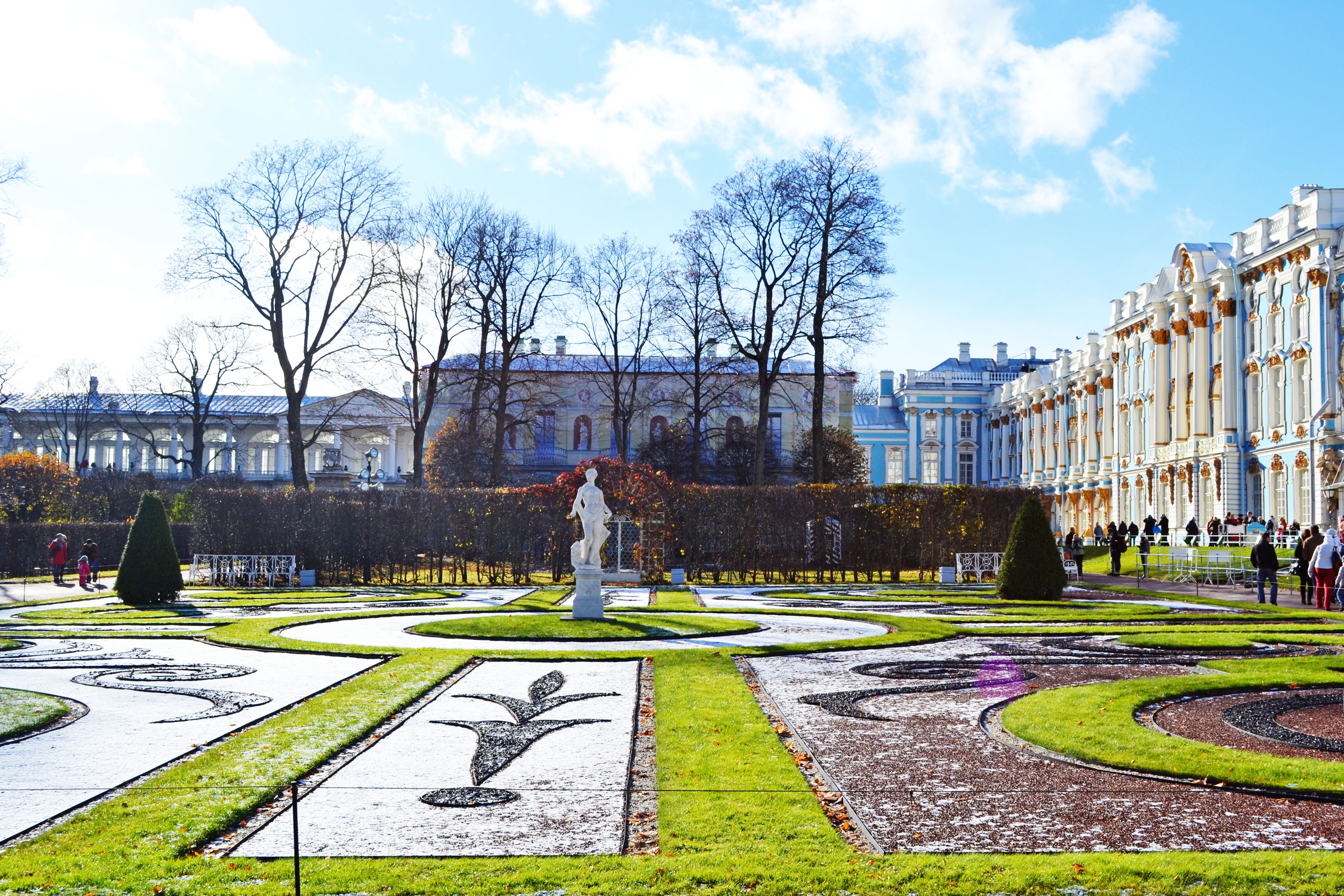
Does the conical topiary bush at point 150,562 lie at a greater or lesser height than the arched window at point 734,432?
lesser

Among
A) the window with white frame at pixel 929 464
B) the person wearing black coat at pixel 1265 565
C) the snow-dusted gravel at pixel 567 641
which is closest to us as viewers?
the snow-dusted gravel at pixel 567 641

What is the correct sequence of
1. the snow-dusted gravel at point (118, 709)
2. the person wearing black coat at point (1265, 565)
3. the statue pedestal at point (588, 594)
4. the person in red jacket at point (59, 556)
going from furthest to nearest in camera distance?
the person in red jacket at point (59, 556) → the person wearing black coat at point (1265, 565) → the statue pedestal at point (588, 594) → the snow-dusted gravel at point (118, 709)

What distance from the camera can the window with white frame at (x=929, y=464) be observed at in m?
81.1

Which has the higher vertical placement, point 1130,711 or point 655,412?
point 655,412

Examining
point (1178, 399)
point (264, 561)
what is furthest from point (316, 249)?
point (1178, 399)

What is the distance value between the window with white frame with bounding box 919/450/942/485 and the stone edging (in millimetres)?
73610

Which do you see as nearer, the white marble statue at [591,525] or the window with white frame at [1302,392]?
the white marble statue at [591,525]

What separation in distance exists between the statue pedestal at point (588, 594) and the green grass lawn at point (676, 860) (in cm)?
877

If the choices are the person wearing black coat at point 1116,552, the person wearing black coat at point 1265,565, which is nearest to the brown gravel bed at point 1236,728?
the person wearing black coat at point 1265,565

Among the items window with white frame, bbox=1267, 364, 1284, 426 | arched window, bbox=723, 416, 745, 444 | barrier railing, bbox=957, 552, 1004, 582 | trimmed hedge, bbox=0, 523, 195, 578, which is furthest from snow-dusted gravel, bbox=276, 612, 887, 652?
arched window, bbox=723, 416, 745, 444

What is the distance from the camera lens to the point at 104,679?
33.9 ft

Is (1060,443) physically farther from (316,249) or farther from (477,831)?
(477,831)

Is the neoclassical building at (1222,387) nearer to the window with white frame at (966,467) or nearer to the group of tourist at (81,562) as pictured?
the window with white frame at (966,467)

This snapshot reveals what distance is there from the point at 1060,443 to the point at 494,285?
3980 cm
